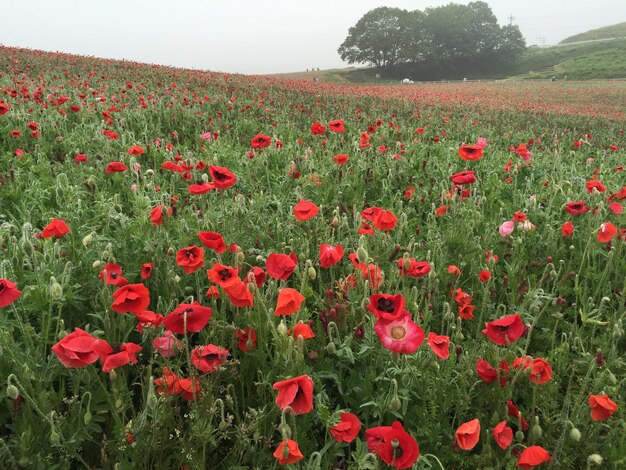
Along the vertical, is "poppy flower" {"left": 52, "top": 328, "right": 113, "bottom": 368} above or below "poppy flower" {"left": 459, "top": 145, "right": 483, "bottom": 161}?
below

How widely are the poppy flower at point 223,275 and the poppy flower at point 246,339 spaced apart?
0.34m

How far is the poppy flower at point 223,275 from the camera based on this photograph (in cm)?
170

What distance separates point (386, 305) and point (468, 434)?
1.62 feet

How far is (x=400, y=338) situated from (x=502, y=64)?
7399cm

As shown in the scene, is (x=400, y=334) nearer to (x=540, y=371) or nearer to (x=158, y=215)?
(x=540, y=371)

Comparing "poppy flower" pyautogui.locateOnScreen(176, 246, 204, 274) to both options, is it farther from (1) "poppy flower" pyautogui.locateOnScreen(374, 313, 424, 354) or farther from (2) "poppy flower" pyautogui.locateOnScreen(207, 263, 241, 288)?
(1) "poppy flower" pyautogui.locateOnScreen(374, 313, 424, 354)

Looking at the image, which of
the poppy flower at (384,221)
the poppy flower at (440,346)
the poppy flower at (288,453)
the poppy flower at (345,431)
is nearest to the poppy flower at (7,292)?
the poppy flower at (288,453)

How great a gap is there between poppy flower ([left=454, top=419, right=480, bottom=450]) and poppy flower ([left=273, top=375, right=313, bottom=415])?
0.53 metres

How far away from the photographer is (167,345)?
172 cm

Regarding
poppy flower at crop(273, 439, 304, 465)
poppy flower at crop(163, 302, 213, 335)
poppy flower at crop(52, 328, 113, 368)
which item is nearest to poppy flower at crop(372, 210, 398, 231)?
poppy flower at crop(163, 302, 213, 335)

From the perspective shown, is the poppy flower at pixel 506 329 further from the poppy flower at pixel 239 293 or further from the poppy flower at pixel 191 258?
the poppy flower at pixel 191 258

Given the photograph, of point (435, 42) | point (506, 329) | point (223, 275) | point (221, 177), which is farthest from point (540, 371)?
point (435, 42)

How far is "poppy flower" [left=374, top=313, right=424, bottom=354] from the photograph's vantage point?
5.22 feet

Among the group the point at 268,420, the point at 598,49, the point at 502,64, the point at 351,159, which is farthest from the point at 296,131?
the point at 598,49
